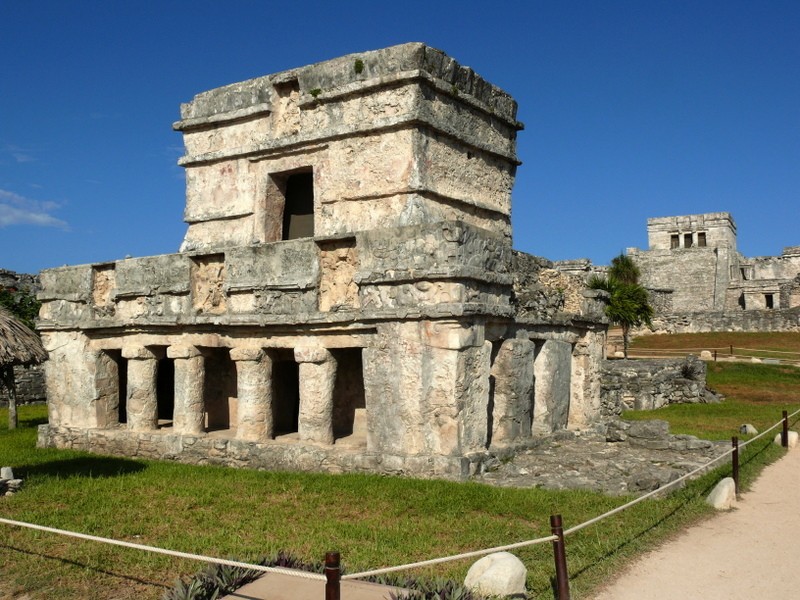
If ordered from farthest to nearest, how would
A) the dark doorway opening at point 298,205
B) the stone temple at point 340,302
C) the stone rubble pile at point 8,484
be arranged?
the dark doorway opening at point 298,205 → the stone temple at point 340,302 → the stone rubble pile at point 8,484

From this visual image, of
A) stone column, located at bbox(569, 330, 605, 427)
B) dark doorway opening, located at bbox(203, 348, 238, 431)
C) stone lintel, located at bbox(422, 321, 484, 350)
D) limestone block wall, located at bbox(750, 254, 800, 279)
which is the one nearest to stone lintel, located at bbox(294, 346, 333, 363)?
stone lintel, located at bbox(422, 321, 484, 350)

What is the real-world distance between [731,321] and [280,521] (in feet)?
112

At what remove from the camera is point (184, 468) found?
895cm

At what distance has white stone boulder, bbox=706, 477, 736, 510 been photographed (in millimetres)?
6957

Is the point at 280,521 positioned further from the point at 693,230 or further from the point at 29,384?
the point at 693,230

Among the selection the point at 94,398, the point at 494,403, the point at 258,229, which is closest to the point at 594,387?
the point at 494,403

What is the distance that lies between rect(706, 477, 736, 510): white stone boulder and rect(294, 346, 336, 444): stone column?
423 centimetres

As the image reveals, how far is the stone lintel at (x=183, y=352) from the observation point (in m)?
9.88

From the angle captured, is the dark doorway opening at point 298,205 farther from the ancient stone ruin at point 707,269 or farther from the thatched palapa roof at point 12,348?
the ancient stone ruin at point 707,269

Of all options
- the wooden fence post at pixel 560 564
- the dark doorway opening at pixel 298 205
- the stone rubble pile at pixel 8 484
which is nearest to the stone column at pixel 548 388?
the dark doorway opening at pixel 298 205

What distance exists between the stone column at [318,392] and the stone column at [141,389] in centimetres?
282

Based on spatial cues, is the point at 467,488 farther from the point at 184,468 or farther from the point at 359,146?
the point at 359,146

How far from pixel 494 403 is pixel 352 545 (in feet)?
Answer: 13.2

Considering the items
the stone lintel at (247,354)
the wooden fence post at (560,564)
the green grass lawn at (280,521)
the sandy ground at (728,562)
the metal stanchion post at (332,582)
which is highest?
the stone lintel at (247,354)
